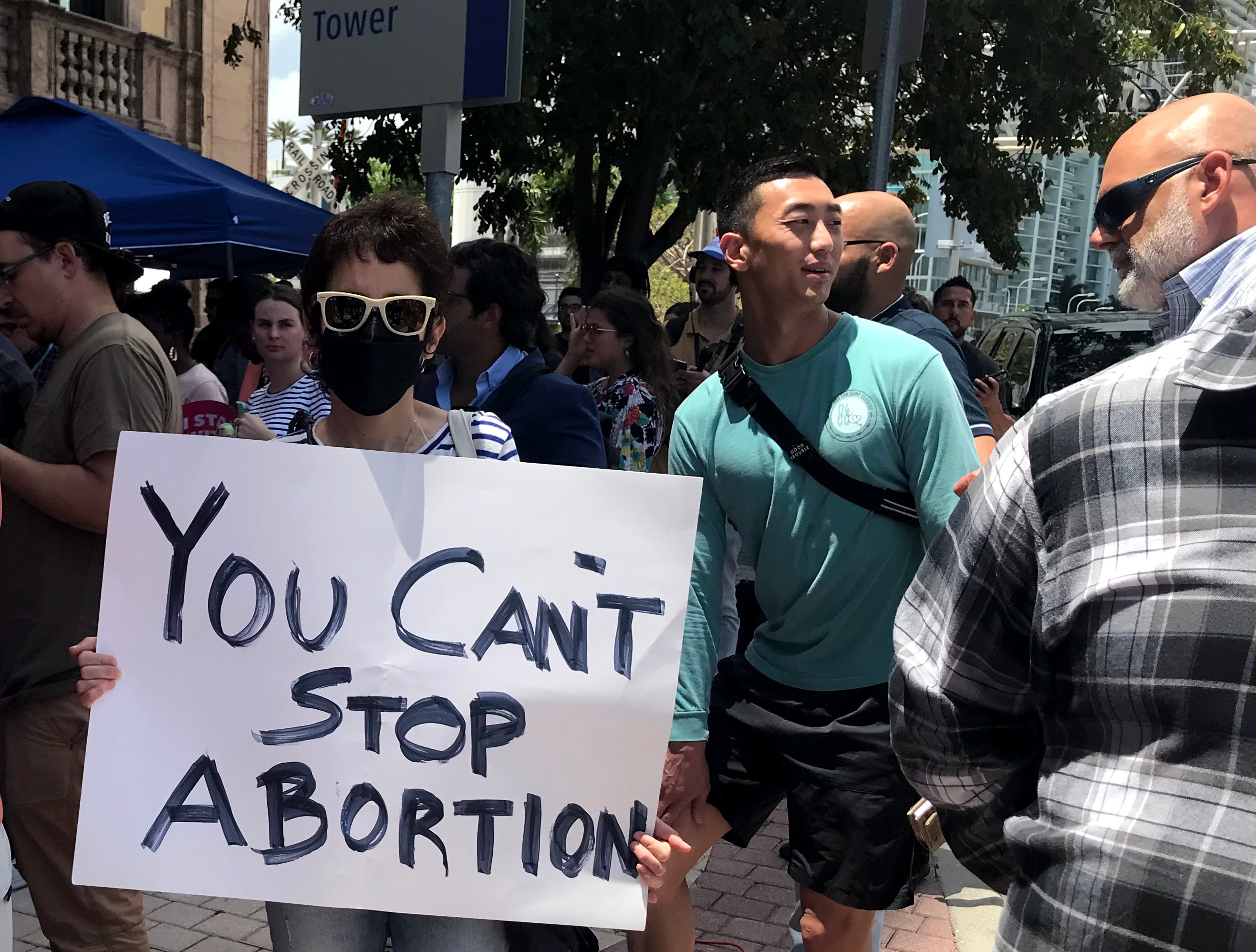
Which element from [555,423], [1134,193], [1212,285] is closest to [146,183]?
[555,423]

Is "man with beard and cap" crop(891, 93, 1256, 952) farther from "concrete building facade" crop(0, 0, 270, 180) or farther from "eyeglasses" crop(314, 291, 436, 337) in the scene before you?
"concrete building facade" crop(0, 0, 270, 180)

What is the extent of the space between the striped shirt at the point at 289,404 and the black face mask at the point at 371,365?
2.45 meters

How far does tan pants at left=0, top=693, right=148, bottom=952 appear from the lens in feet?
9.09

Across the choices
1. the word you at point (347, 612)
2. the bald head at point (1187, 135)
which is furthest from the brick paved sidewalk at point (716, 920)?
the bald head at point (1187, 135)

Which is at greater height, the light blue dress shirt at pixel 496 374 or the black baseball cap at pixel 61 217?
the black baseball cap at pixel 61 217

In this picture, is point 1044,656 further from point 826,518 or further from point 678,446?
point 678,446

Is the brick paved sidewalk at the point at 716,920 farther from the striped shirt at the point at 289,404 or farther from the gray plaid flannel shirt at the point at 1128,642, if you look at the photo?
the gray plaid flannel shirt at the point at 1128,642

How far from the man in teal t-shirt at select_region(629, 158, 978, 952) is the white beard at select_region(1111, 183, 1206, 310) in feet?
2.94

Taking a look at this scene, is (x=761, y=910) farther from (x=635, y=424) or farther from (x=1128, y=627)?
(x=1128, y=627)

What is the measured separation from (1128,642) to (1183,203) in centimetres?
68

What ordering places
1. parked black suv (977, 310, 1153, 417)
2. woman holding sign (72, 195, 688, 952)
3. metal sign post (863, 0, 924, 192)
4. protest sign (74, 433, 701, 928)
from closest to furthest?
1. protest sign (74, 433, 701, 928)
2. woman holding sign (72, 195, 688, 952)
3. metal sign post (863, 0, 924, 192)
4. parked black suv (977, 310, 1153, 417)

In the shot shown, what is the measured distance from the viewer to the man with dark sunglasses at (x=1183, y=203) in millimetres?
1695

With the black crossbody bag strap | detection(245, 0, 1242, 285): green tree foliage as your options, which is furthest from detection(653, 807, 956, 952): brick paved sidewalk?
detection(245, 0, 1242, 285): green tree foliage

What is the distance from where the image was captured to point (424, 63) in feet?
13.2
